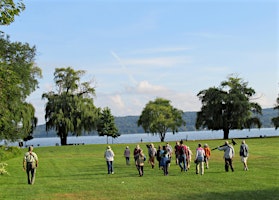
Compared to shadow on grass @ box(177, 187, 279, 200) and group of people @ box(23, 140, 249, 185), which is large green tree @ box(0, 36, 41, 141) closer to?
group of people @ box(23, 140, 249, 185)

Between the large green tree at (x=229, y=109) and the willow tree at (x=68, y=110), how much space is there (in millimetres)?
20684

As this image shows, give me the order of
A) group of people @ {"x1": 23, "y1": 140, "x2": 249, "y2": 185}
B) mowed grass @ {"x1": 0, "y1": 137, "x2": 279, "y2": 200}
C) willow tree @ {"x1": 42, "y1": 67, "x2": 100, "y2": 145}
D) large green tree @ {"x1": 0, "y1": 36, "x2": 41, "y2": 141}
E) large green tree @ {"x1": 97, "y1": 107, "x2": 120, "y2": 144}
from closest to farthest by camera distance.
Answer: mowed grass @ {"x1": 0, "y1": 137, "x2": 279, "y2": 200}
group of people @ {"x1": 23, "y1": 140, "x2": 249, "y2": 185}
large green tree @ {"x1": 0, "y1": 36, "x2": 41, "y2": 141}
willow tree @ {"x1": 42, "y1": 67, "x2": 100, "y2": 145}
large green tree @ {"x1": 97, "y1": 107, "x2": 120, "y2": 144}

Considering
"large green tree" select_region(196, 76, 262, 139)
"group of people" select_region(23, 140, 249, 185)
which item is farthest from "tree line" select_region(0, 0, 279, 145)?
"group of people" select_region(23, 140, 249, 185)

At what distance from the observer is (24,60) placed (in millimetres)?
49719

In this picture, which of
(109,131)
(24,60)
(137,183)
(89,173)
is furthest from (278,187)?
(109,131)

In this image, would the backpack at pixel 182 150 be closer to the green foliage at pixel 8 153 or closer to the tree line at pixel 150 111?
the green foliage at pixel 8 153

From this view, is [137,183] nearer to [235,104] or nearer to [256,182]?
[256,182]

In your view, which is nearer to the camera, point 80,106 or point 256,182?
point 256,182

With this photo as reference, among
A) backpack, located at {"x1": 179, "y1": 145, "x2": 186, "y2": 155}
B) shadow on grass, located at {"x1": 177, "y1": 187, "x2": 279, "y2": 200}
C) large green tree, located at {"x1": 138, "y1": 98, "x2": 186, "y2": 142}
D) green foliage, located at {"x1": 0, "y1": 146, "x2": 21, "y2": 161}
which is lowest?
shadow on grass, located at {"x1": 177, "y1": 187, "x2": 279, "y2": 200}

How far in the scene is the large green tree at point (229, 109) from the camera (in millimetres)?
80375

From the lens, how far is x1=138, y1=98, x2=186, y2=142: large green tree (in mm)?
89625

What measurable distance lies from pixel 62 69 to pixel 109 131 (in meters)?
26.1

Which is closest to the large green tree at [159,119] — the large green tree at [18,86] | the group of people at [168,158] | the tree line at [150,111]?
the tree line at [150,111]

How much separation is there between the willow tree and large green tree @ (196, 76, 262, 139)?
2068 centimetres
